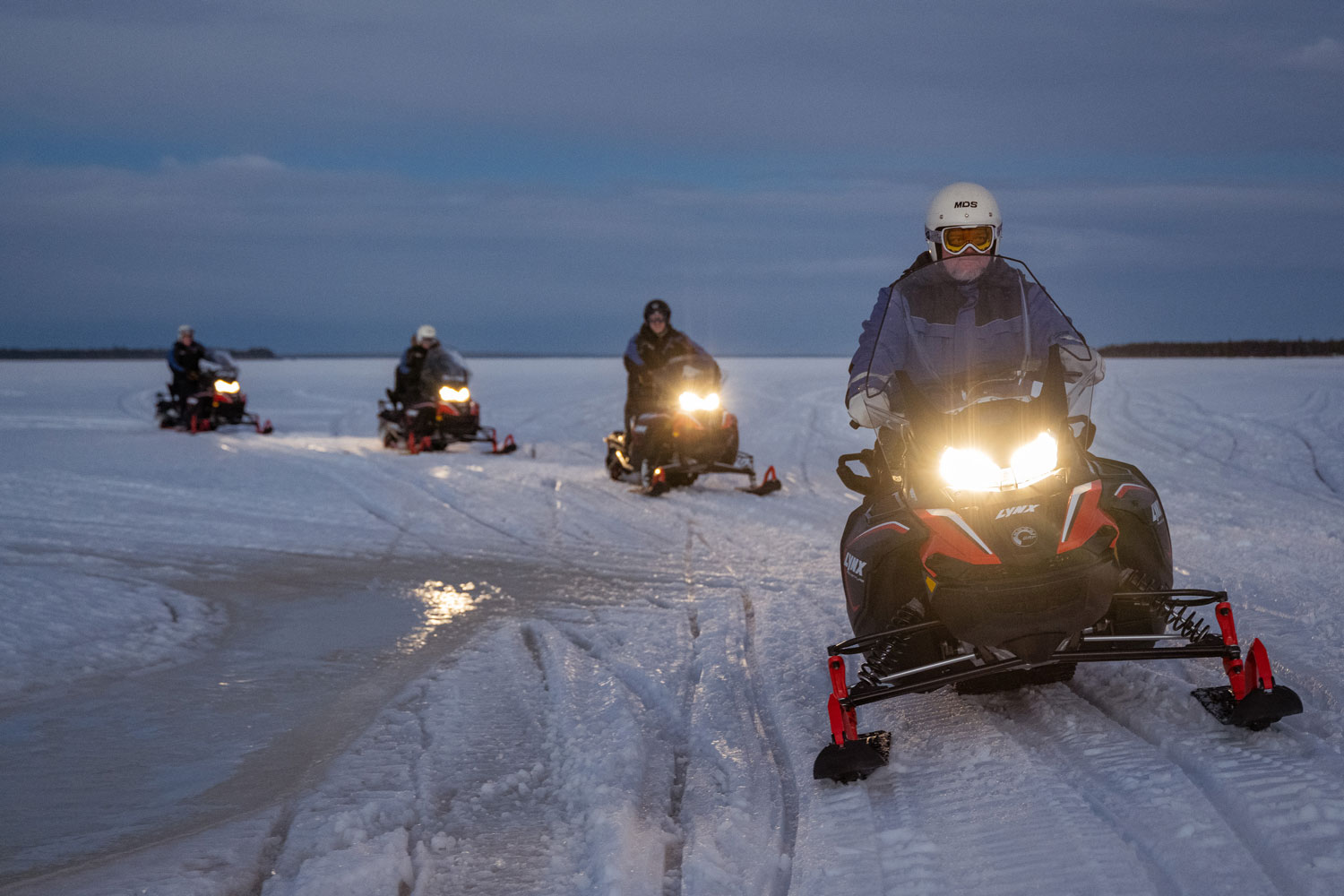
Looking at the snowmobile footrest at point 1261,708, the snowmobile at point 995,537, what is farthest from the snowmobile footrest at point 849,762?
the snowmobile footrest at point 1261,708

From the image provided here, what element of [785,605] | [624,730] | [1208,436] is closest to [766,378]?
[1208,436]

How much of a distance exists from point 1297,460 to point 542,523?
8.41m

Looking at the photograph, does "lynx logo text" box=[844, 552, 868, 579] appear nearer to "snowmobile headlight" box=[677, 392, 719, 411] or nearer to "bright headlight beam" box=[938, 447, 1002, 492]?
"bright headlight beam" box=[938, 447, 1002, 492]

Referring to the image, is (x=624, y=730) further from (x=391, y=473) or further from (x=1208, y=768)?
(x=391, y=473)

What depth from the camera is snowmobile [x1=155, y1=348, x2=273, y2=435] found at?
19.5 meters

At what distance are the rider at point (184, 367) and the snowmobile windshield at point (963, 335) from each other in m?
18.3

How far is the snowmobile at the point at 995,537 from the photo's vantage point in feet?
11.1

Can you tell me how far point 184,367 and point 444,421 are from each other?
636 cm

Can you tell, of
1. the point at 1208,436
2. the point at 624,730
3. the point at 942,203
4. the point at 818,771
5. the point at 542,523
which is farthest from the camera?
the point at 1208,436

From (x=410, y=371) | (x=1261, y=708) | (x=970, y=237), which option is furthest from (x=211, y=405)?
(x=1261, y=708)

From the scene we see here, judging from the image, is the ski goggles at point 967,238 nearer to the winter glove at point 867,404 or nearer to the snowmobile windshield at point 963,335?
the snowmobile windshield at point 963,335

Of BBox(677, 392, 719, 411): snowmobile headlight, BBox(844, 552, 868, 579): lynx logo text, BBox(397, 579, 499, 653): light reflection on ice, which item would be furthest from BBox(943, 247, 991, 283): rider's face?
BBox(677, 392, 719, 411): snowmobile headlight

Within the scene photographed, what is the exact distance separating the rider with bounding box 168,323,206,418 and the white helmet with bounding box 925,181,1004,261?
59.9ft

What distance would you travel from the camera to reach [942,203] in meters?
4.22
